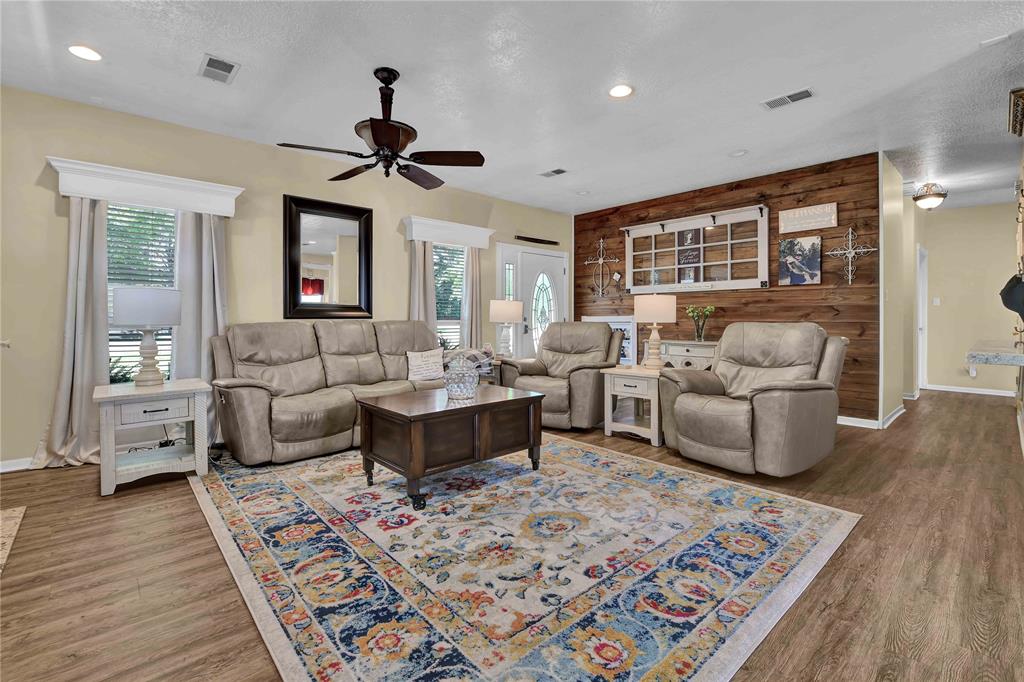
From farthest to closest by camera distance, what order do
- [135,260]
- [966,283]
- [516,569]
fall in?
[966,283] → [135,260] → [516,569]

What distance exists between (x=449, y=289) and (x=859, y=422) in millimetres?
4598

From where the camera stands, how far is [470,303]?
5.93 meters

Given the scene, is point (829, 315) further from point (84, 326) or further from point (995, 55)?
point (84, 326)

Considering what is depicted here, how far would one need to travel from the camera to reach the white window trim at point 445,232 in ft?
17.5

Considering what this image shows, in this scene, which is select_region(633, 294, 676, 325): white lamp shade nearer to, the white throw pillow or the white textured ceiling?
the white textured ceiling

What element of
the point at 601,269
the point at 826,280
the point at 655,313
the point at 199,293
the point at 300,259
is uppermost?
the point at 601,269

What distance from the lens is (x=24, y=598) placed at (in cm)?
184

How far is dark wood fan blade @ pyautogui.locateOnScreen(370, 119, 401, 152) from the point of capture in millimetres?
2900

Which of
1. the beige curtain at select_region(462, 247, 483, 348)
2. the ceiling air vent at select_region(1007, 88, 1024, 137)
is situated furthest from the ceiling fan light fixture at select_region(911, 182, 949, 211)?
the beige curtain at select_region(462, 247, 483, 348)

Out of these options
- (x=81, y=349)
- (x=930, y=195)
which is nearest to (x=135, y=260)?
(x=81, y=349)

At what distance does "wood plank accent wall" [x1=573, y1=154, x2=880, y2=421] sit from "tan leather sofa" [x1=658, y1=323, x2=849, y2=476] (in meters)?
1.66

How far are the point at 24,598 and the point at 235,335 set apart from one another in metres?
2.33

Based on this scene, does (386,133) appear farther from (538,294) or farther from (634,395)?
(538,294)

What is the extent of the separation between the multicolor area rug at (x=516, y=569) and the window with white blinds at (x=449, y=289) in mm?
2757
